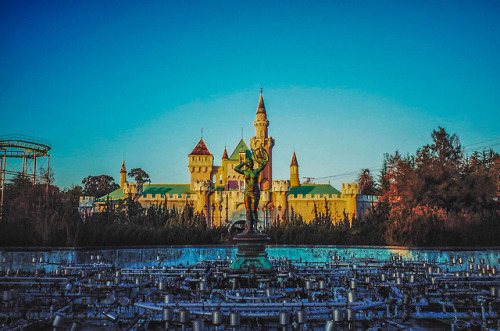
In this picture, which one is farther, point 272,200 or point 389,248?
point 272,200

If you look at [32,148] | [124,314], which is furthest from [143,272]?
[32,148]

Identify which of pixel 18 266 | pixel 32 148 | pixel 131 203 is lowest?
pixel 18 266

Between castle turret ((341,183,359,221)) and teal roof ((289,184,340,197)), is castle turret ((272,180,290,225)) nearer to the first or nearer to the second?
teal roof ((289,184,340,197))

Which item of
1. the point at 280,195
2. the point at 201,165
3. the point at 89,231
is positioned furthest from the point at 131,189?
the point at 89,231

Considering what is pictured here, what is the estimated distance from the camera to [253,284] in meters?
10.2

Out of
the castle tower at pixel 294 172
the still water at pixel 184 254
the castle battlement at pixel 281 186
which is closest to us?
the still water at pixel 184 254

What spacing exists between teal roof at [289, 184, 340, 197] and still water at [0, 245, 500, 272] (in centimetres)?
3405

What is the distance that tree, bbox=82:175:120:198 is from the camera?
218ft

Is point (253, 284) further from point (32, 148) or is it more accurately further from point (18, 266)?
point (32, 148)

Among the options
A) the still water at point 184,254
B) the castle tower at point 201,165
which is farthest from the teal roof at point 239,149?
the still water at point 184,254

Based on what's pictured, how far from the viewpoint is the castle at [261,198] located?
50344 mm

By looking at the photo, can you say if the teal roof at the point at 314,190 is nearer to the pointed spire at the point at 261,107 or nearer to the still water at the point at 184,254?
the pointed spire at the point at 261,107

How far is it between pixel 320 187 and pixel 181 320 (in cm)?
5006

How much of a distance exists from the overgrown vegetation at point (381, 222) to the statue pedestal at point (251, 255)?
22.0ft
